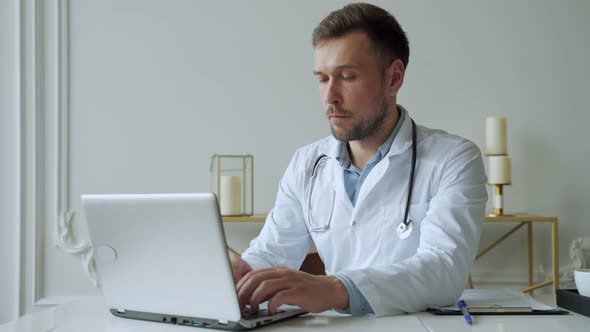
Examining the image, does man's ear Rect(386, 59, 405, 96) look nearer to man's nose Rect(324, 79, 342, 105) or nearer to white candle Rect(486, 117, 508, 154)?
man's nose Rect(324, 79, 342, 105)

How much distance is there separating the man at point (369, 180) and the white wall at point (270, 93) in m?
1.07

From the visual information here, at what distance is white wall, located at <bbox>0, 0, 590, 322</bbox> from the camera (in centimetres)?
289

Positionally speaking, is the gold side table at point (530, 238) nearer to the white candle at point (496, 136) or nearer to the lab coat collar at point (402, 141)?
the white candle at point (496, 136)

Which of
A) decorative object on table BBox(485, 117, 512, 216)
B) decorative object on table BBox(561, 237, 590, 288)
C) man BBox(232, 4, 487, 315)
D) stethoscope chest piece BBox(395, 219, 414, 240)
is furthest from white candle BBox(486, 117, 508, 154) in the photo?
stethoscope chest piece BBox(395, 219, 414, 240)

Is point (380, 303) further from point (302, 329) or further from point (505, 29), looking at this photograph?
point (505, 29)

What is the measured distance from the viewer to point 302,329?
3.45 ft

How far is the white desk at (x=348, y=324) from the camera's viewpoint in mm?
1057

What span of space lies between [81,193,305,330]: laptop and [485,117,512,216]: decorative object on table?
5.47 feet

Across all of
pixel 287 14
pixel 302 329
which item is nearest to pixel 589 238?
pixel 287 14

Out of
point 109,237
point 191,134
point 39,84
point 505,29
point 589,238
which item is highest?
point 505,29

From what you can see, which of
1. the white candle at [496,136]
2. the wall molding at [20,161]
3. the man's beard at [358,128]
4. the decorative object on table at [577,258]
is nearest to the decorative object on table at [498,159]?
the white candle at [496,136]

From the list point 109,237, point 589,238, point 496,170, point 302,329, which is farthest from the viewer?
point 589,238

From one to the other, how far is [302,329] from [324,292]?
0.11 m

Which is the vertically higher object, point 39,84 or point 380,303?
point 39,84
